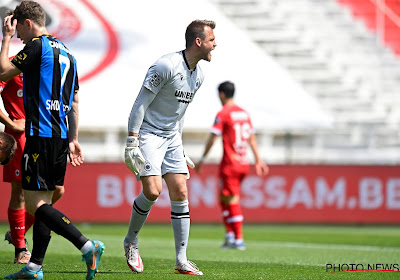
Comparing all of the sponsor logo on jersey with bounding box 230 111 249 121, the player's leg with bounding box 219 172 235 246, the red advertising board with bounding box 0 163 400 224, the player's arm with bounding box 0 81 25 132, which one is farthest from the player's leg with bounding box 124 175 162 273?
the red advertising board with bounding box 0 163 400 224

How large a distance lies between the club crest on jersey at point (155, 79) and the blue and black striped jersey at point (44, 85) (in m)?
0.85

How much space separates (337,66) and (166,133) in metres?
19.4

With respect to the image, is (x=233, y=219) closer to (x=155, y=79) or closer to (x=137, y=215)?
(x=137, y=215)

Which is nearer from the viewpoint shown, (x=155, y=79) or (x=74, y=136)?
(x=74, y=136)

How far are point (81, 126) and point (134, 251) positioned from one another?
12844 millimetres

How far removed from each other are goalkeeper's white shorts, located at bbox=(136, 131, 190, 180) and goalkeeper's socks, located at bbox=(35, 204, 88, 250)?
1087 mm

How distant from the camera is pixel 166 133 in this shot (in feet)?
21.9

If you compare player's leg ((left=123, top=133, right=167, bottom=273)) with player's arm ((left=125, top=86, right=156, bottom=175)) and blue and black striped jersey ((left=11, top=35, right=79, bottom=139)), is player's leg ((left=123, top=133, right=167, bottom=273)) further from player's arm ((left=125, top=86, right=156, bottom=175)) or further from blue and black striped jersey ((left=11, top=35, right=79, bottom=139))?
blue and black striped jersey ((left=11, top=35, right=79, bottom=139))

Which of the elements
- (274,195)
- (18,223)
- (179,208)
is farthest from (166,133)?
(274,195)

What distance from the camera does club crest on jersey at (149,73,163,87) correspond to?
6.38 m

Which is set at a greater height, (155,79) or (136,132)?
(155,79)

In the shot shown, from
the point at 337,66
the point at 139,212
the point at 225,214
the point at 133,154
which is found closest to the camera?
the point at 133,154

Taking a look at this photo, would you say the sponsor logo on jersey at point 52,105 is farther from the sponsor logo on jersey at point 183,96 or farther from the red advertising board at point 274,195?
the red advertising board at point 274,195

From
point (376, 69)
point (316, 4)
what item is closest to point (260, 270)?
point (376, 69)
